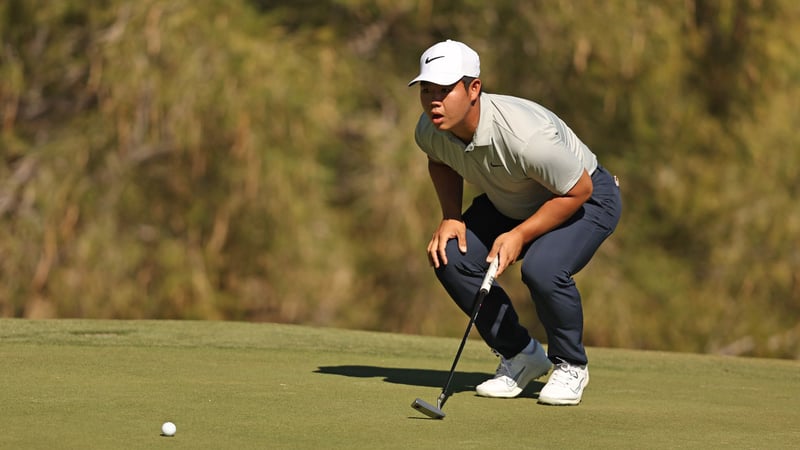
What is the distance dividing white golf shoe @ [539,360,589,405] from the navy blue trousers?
4cm

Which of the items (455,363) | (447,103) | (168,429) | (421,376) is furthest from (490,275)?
(168,429)

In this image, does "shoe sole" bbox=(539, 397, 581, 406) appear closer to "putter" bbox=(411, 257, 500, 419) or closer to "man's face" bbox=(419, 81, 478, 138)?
"putter" bbox=(411, 257, 500, 419)

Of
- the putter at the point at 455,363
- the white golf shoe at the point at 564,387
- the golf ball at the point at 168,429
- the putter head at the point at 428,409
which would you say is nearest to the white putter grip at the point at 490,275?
the putter at the point at 455,363

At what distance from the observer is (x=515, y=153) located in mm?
4598

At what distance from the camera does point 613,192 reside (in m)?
5.05

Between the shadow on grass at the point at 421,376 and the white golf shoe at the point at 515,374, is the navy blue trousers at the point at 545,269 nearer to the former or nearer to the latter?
the white golf shoe at the point at 515,374

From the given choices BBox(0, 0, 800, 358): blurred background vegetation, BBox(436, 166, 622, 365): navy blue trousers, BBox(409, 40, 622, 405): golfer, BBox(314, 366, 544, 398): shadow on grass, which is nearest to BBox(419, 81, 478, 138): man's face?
BBox(409, 40, 622, 405): golfer

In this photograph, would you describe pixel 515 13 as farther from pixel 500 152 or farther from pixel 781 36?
pixel 500 152

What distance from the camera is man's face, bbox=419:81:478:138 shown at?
15.1ft

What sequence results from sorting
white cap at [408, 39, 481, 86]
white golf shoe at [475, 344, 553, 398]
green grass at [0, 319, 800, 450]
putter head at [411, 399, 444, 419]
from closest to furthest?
green grass at [0, 319, 800, 450], putter head at [411, 399, 444, 419], white cap at [408, 39, 481, 86], white golf shoe at [475, 344, 553, 398]

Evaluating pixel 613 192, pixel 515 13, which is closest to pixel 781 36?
pixel 515 13

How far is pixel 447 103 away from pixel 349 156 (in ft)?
33.4

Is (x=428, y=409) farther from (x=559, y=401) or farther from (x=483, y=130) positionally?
(x=483, y=130)

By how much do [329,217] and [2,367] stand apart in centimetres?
840
